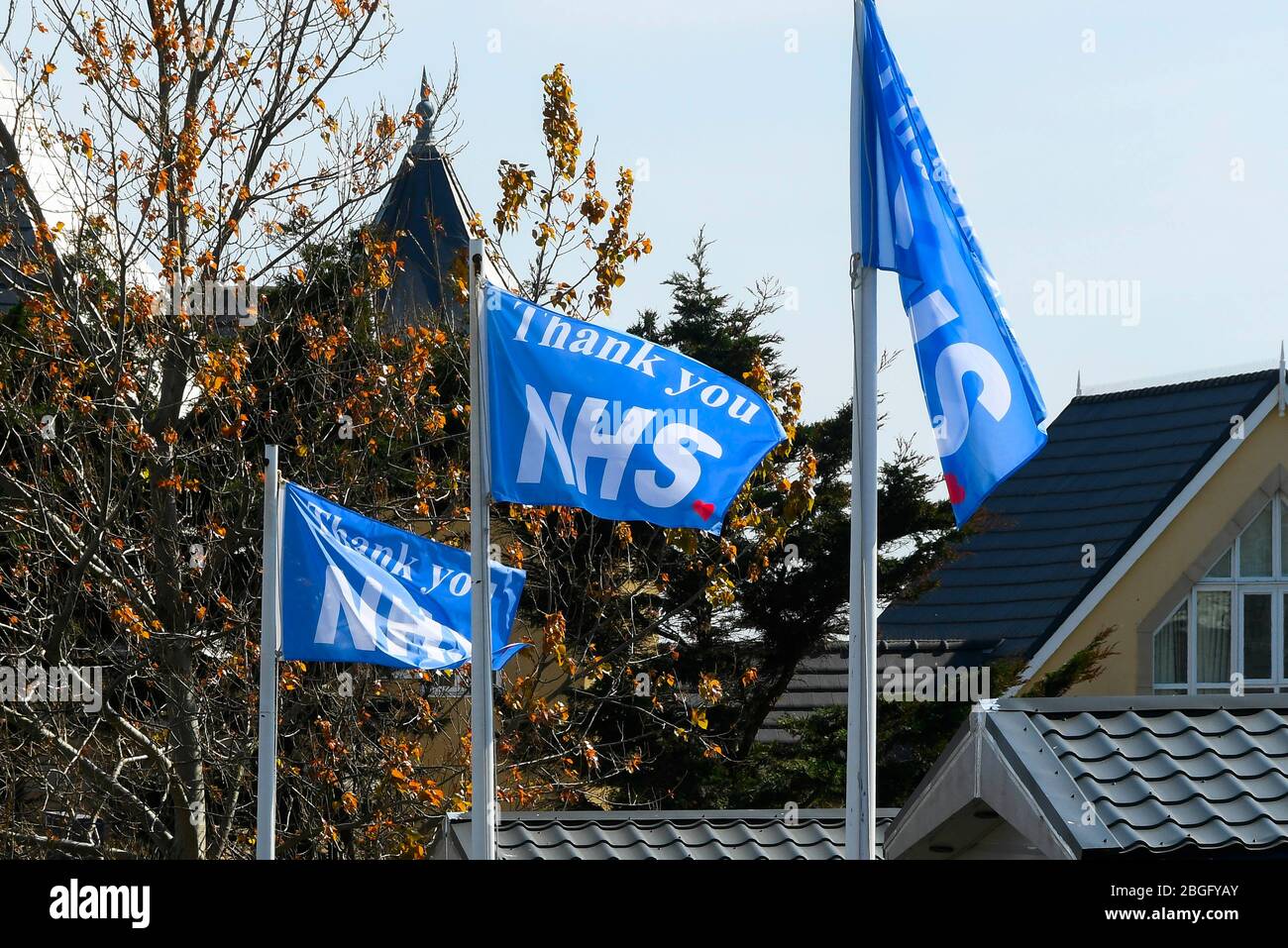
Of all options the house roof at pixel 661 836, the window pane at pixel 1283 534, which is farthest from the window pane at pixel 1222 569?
the house roof at pixel 661 836

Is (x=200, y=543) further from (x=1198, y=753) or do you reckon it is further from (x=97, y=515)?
(x=1198, y=753)

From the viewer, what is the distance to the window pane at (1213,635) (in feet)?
68.9

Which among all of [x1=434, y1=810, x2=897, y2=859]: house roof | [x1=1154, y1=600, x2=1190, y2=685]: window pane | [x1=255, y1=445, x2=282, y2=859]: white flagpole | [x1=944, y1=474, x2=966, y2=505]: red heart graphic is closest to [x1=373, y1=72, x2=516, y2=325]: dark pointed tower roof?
[x1=255, y1=445, x2=282, y2=859]: white flagpole

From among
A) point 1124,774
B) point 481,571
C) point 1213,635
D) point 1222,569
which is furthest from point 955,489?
point 1222,569

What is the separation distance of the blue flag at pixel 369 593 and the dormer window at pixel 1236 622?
1359cm

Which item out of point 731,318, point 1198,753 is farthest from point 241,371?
point 1198,753

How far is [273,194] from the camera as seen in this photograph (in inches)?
583

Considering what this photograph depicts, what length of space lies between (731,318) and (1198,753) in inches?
553

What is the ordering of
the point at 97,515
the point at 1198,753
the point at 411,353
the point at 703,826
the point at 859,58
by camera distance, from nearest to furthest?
the point at 1198,753 < the point at 859,58 < the point at 703,826 < the point at 97,515 < the point at 411,353

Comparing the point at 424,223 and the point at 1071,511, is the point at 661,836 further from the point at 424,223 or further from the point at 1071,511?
the point at 424,223

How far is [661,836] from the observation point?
964cm

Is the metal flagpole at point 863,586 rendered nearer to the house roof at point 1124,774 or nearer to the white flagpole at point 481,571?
the house roof at point 1124,774

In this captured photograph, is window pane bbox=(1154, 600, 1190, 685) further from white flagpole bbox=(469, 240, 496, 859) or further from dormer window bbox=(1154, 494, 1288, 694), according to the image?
white flagpole bbox=(469, 240, 496, 859)

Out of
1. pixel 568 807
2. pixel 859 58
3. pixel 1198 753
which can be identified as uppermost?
pixel 859 58
